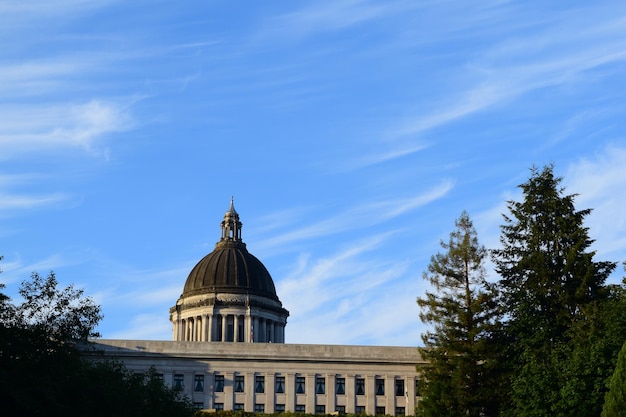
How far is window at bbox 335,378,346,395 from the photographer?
110 m

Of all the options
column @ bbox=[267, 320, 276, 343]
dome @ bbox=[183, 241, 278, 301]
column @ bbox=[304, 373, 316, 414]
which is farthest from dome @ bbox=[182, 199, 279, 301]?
column @ bbox=[304, 373, 316, 414]

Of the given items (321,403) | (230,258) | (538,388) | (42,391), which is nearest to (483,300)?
(538,388)

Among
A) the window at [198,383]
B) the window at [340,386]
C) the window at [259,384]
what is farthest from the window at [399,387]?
the window at [198,383]

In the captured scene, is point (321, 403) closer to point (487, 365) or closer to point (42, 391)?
point (487, 365)

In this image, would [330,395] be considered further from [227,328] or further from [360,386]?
[227,328]

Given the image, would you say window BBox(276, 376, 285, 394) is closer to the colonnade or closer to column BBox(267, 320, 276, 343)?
the colonnade

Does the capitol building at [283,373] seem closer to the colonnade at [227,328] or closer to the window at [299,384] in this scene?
the window at [299,384]

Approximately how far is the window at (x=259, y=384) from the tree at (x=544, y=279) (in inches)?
1231

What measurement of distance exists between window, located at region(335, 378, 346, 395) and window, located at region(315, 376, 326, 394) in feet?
4.00

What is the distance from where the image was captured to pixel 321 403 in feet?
358

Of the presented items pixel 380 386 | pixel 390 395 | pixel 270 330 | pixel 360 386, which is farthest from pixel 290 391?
pixel 270 330

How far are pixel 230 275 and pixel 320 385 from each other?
97.4ft

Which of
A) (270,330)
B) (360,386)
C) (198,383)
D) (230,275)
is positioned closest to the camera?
(198,383)

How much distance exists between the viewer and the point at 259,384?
110 m
